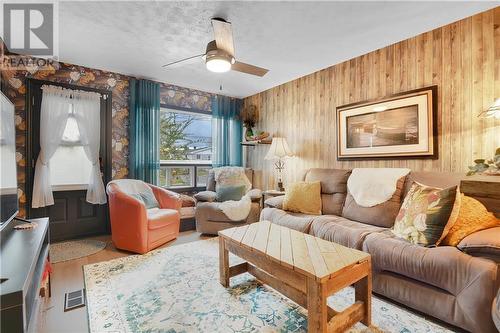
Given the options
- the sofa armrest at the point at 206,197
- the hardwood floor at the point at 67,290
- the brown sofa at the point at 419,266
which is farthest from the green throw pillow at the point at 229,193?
the brown sofa at the point at 419,266

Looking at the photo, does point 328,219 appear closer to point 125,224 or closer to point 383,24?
point 383,24

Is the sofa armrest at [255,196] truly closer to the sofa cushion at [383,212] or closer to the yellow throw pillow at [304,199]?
the yellow throw pillow at [304,199]

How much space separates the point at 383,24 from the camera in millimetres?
2395

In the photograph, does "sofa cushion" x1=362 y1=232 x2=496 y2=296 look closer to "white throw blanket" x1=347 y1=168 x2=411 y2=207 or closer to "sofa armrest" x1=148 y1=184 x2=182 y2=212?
"white throw blanket" x1=347 y1=168 x2=411 y2=207

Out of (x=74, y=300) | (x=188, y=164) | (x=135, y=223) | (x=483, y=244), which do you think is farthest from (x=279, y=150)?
(x=74, y=300)

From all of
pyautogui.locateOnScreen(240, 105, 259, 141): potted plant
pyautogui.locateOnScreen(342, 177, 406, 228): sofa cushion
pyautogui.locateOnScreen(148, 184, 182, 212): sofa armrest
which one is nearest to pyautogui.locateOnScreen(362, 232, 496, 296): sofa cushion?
pyautogui.locateOnScreen(342, 177, 406, 228): sofa cushion

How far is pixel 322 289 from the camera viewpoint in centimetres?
135

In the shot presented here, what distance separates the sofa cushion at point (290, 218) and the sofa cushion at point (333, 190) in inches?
13.2

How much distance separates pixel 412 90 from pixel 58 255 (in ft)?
14.5

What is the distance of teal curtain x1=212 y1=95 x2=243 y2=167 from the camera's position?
4.73 meters

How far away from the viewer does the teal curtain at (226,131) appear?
4.73 meters

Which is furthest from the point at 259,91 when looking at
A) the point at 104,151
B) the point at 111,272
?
the point at 111,272

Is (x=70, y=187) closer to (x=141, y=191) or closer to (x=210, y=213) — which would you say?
(x=141, y=191)

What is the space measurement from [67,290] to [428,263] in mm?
2850
